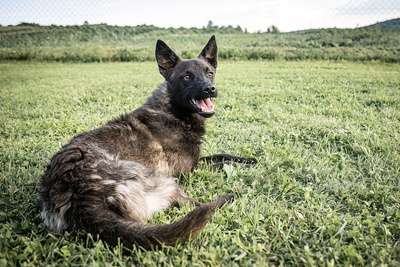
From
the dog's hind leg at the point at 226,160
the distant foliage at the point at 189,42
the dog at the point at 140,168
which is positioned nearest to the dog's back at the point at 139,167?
the dog at the point at 140,168

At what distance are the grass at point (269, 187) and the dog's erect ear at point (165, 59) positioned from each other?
1144 millimetres

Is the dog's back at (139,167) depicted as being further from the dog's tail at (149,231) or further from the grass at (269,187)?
the grass at (269,187)

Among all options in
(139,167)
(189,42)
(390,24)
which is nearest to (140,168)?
(139,167)

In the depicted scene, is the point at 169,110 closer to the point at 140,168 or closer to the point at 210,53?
the point at 140,168

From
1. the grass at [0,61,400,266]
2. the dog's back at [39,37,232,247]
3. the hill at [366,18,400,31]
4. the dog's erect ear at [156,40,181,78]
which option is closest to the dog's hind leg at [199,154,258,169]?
the grass at [0,61,400,266]

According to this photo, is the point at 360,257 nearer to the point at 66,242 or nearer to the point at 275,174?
the point at 275,174

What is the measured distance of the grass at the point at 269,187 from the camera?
1699 millimetres

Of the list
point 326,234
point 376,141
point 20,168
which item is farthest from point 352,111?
point 20,168

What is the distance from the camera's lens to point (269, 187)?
2.59m

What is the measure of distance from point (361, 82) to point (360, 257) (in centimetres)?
846

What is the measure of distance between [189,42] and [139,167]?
22.4 meters

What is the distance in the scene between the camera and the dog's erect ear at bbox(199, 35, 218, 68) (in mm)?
3666

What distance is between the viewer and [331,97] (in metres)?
6.44

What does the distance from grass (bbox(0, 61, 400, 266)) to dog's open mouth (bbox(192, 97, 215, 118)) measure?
A: 1.32 feet
